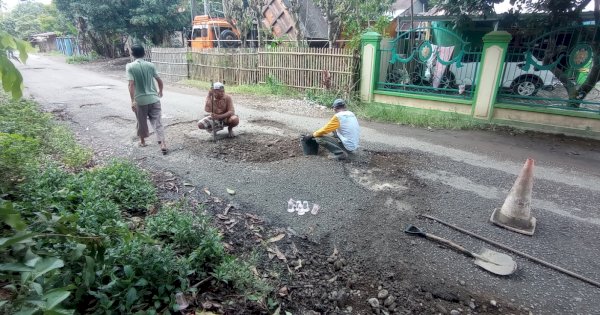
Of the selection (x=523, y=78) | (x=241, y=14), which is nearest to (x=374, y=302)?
(x=523, y=78)

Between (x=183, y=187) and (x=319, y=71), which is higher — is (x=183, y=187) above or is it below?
below

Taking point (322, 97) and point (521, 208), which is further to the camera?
point (322, 97)

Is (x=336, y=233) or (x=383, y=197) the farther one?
(x=383, y=197)

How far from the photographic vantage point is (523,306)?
269 centimetres

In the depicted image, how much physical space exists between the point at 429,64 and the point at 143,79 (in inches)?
273

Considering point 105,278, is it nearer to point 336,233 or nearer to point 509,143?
point 336,233

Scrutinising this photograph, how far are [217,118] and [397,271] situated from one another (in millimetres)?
4581

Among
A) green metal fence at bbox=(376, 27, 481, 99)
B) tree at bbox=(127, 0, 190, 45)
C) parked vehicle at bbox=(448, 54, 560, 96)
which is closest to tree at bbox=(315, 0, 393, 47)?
green metal fence at bbox=(376, 27, 481, 99)

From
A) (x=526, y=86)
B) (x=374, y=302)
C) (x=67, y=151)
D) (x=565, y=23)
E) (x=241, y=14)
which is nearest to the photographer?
(x=374, y=302)

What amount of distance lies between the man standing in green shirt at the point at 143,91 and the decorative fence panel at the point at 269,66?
19.1 feet

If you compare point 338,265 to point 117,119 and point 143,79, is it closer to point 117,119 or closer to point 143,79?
point 143,79

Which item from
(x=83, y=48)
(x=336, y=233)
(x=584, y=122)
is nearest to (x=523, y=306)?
(x=336, y=233)

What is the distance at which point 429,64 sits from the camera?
28.8ft

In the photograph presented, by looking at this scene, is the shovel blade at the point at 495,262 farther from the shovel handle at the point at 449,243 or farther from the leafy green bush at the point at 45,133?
the leafy green bush at the point at 45,133
